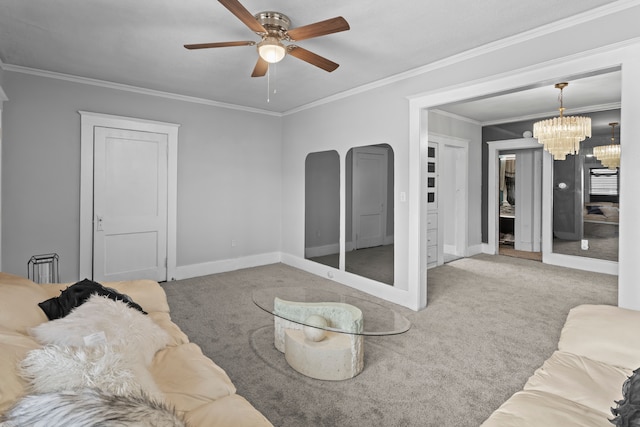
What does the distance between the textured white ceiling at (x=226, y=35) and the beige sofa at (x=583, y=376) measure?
211 cm

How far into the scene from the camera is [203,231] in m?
5.05

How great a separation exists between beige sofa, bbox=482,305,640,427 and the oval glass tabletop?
806mm

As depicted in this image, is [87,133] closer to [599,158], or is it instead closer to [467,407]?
[467,407]

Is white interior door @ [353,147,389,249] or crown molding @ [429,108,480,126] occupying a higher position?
crown molding @ [429,108,480,126]

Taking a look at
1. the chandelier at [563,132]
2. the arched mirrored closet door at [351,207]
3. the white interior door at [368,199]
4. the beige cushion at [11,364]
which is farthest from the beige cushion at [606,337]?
the white interior door at [368,199]

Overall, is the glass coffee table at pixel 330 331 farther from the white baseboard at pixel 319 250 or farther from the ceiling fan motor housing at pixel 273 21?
the white baseboard at pixel 319 250

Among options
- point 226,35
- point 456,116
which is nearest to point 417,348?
point 226,35

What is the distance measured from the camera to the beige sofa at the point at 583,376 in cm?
130

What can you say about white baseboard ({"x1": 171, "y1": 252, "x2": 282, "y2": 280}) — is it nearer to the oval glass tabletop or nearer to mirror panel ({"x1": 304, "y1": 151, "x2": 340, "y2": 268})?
mirror panel ({"x1": 304, "y1": 151, "x2": 340, "y2": 268})

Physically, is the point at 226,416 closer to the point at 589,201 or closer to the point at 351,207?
the point at 351,207

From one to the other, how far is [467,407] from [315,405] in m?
0.91

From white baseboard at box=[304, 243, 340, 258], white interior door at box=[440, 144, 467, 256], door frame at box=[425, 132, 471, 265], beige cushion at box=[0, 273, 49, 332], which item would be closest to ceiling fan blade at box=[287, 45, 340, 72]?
beige cushion at box=[0, 273, 49, 332]

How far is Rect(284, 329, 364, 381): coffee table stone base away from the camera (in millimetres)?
2312

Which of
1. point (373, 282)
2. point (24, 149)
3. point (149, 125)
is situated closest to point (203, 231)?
point (149, 125)
